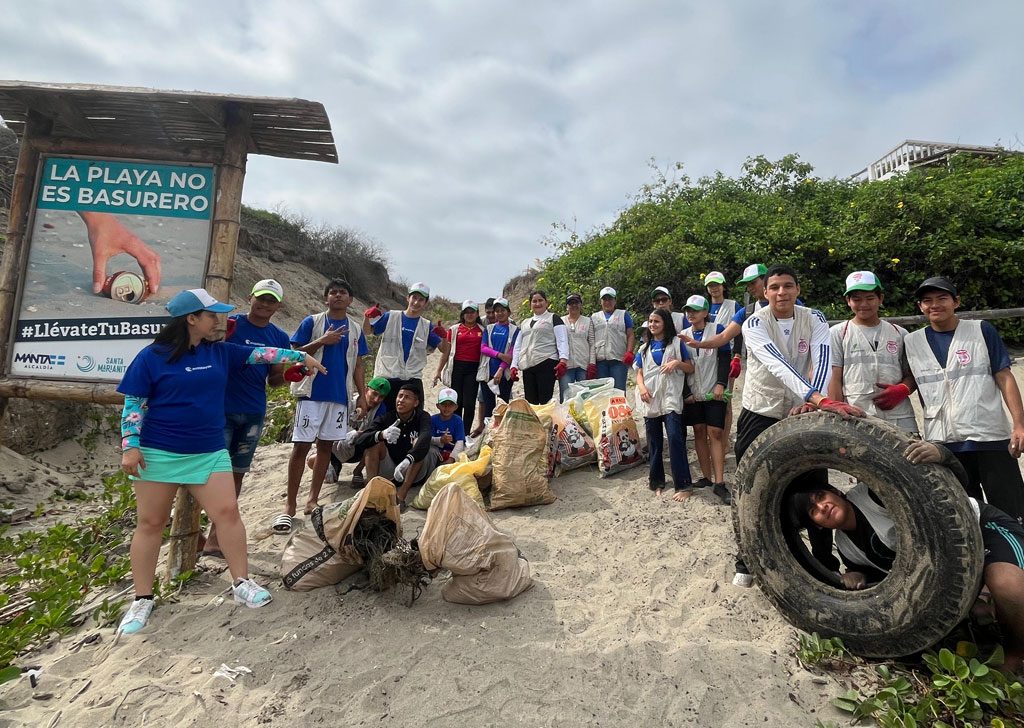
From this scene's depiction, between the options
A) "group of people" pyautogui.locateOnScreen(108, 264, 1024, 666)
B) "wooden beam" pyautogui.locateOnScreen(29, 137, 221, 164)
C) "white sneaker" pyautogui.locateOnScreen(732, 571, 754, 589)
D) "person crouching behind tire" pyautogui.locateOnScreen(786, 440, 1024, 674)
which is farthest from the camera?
"wooden beam" pyautogui.locateOnScreen(29, 137, 221, 164)

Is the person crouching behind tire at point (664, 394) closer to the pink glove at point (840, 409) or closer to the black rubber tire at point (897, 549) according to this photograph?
the black rubber tire at point (897, 549)

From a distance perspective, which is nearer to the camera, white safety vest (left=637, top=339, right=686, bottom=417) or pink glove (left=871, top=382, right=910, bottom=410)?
pink glove (left=871, top=382, right=910, bottom=410)

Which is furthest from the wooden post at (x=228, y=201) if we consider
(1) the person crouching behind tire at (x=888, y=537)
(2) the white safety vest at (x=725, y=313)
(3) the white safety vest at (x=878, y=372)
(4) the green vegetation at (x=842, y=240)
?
(4) the green vegetation at (x=842, y=240)

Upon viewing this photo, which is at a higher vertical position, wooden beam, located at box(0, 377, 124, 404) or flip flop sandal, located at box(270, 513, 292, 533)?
wooden beam, located at box(0, 377, 124, 404)

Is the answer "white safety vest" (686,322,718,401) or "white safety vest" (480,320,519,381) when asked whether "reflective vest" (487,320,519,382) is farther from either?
"white safety vest" (686,322,718,401)

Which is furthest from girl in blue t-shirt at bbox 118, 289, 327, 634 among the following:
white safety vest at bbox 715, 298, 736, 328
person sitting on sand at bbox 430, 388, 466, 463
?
white safety vest at bbox 715, 298, 736, 328

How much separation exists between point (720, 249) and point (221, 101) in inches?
310

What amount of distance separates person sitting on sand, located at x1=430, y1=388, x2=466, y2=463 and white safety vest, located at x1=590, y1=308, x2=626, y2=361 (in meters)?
1.86

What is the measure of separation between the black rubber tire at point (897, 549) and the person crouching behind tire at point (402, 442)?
100 inches

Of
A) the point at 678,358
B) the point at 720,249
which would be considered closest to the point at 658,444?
the point at 678,358

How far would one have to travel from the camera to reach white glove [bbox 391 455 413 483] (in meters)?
4.24

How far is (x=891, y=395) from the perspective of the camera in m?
3.02

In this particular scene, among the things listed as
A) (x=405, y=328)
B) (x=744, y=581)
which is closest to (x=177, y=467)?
(x=405, y=328)

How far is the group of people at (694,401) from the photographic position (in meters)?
2.69
